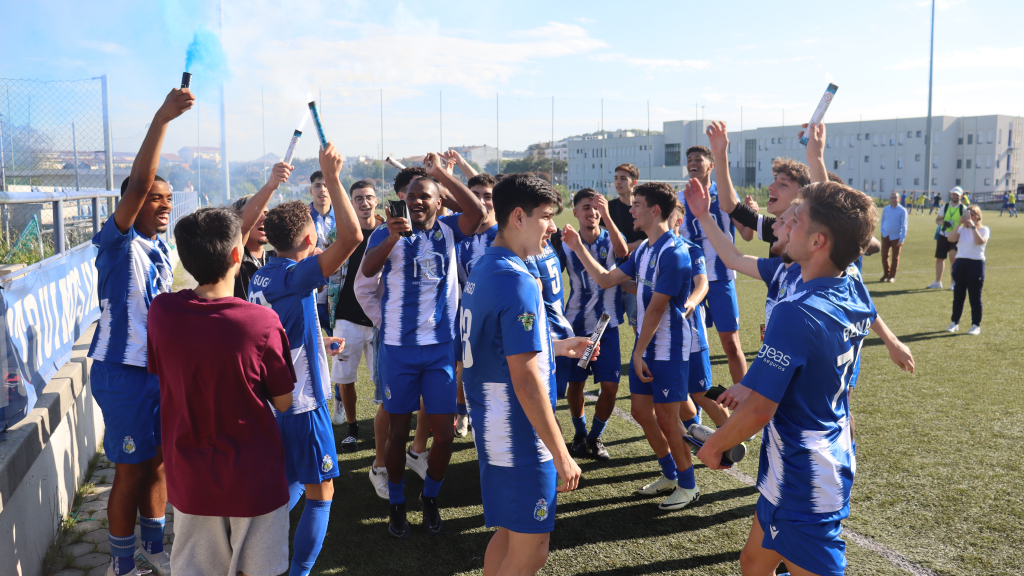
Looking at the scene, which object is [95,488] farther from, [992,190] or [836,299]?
[992,190]

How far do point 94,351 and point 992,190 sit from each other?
94.7 metres

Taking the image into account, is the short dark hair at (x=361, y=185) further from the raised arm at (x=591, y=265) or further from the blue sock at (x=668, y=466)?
the blue sock at (x=668, y=466)

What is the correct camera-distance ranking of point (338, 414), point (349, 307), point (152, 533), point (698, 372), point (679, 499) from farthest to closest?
point (338, 414) < point (349, 307) < point (698, 372) < point (679, 499) < point (152, 533)

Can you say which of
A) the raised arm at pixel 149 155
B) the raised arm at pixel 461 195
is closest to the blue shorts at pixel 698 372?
the raised arm at pixel 461 195

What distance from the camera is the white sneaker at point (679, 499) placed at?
4.32 metres

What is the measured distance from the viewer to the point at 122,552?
3.35 meters

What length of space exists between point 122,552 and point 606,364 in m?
3.55

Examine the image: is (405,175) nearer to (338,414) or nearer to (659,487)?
(338,414)

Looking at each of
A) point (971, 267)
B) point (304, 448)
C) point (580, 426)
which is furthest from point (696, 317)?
point (971, 267)

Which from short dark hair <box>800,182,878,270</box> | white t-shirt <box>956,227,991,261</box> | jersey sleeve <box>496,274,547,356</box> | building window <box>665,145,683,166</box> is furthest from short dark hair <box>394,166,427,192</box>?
building window <box>665,145,683,166</box>

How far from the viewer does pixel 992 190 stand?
251 feet

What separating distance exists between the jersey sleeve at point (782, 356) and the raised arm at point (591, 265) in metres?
2.26

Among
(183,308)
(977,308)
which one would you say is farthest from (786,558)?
(977,308)

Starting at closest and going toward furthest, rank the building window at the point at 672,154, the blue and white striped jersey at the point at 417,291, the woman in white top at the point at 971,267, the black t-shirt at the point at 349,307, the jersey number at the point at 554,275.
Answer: the blue and white striped jersey at the point at 417,291, the jersey number at the point at 554,275, the black t-shirt at the point at 349,307, the woman in white top at the point at 971,267, the building window at the point at 672,154
